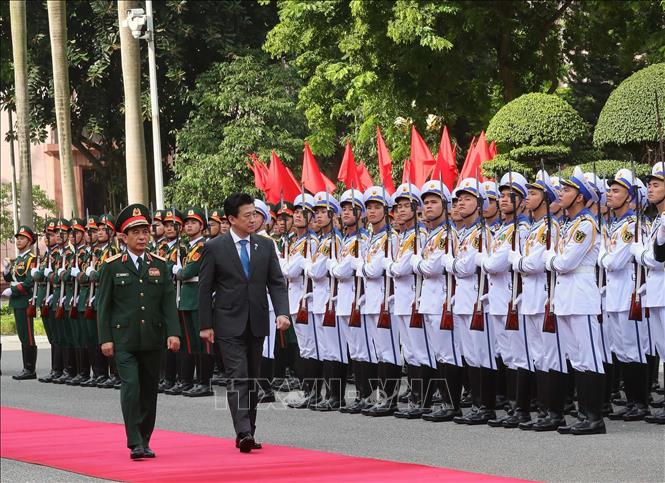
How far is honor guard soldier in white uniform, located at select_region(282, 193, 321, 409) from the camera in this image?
48.3 feet

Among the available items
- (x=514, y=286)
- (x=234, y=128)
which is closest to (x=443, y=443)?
(x=514, y=286)

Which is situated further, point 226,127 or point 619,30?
point 226,127

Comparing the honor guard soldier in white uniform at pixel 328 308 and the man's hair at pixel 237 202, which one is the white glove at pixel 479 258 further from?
the man's hair at pixel 237 202

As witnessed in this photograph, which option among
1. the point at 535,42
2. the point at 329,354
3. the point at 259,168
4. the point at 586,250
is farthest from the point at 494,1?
the point at 586,250

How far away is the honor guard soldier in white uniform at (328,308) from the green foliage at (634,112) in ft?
17.4

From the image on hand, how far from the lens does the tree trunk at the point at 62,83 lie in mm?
29531

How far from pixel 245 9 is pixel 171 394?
19902 millimetres

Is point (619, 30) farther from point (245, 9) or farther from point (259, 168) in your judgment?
point (245, 9)

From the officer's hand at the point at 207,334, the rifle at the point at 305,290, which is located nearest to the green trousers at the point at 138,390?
the officer's hand at the point at 207,334

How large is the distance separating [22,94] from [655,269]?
75.9 feet

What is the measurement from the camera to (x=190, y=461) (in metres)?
11.2

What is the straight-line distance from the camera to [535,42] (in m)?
25.4

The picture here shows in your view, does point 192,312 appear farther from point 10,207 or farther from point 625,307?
point 10,207

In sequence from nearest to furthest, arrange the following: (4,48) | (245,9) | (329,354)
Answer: (329,354), (245,9), (4,48)
